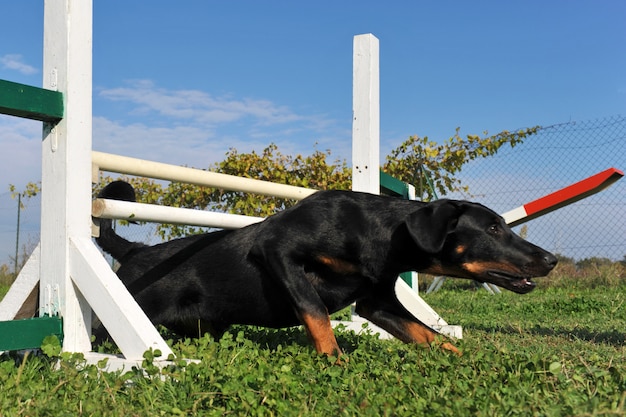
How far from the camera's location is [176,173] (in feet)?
11.3

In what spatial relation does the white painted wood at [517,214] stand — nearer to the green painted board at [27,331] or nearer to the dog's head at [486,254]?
the dog's head at [486,254]

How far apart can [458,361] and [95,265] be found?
152 centimetres

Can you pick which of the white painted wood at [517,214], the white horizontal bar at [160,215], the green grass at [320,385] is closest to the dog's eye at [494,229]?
the green grass at [320,385]

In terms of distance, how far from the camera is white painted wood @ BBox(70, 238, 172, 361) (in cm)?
258

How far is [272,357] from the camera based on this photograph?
2.83 meters

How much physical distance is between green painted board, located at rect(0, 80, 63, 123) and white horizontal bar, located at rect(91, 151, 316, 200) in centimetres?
26

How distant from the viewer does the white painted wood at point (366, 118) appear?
4.30 meters

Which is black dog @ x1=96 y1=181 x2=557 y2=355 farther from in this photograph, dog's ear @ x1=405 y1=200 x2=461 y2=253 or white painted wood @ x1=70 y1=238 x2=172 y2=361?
white painted wood @ x1=70 y1=238 x2=172 y2=361

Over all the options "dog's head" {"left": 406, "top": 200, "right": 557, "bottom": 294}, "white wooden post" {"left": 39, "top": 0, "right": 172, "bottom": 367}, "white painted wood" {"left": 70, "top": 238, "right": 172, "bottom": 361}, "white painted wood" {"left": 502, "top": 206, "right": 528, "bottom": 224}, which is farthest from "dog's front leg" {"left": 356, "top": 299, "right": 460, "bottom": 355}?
"white painted wood" {"left": 502, "top": 206, "right": 528, "bottom": 224}

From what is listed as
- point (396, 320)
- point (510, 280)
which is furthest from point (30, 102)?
point (510, 280)

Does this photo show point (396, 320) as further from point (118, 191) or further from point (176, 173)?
point (118, 191)

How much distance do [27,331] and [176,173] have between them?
43.2 inches

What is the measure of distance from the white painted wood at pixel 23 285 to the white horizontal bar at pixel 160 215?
393mm

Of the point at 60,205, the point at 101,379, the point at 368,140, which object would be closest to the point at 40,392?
the point at 101,379
